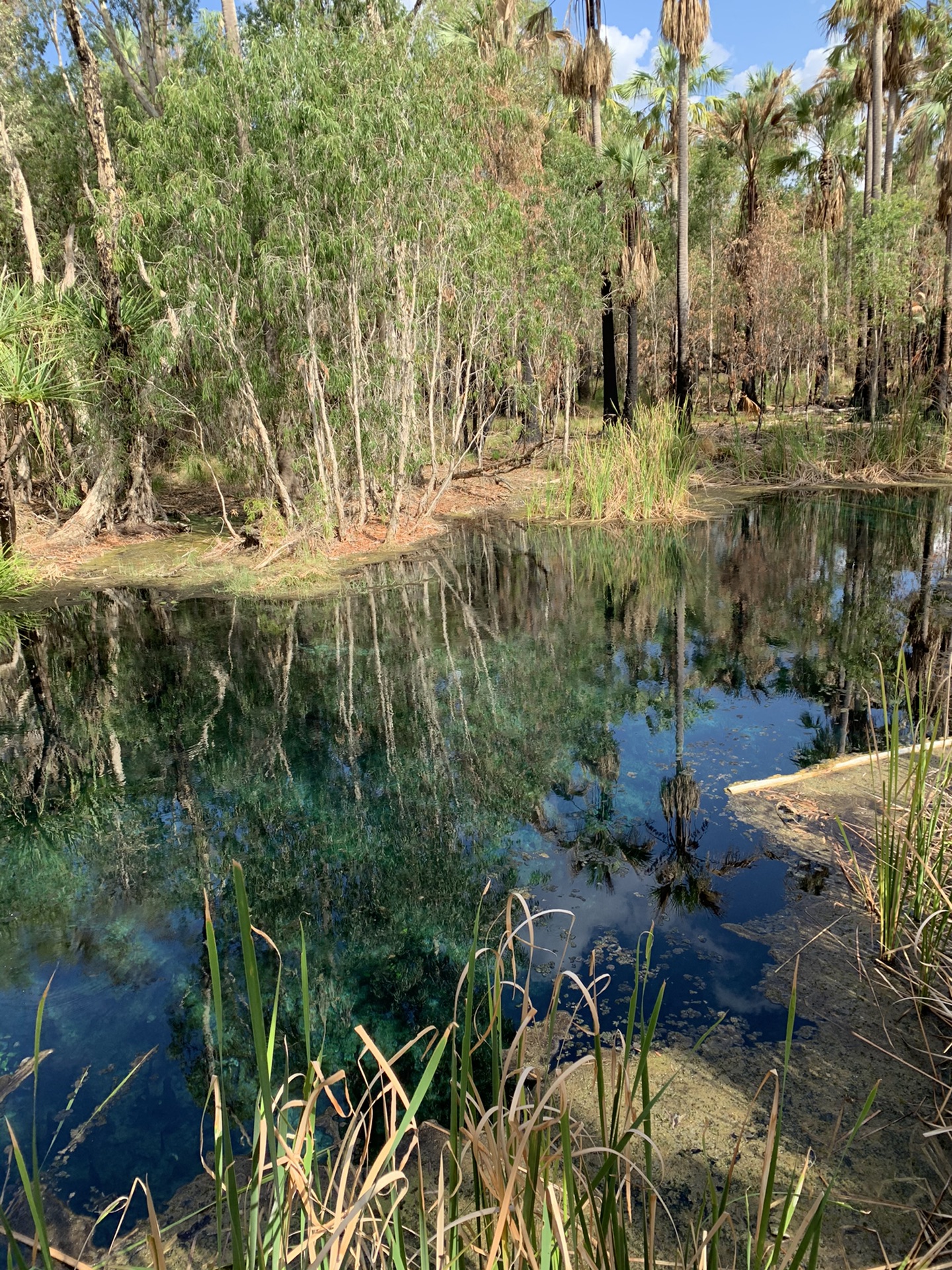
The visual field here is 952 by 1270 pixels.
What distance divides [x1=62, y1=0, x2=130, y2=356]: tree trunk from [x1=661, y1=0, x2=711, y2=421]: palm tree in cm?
875

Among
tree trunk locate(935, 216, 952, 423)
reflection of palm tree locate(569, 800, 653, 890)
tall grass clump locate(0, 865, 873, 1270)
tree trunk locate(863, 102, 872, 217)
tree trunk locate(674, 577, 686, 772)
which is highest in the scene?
tree trunk locate(863, 102, 872, 217)

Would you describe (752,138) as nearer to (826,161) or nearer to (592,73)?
(826,161)

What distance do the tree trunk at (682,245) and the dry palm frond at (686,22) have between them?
455 millimetres

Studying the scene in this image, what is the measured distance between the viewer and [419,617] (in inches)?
340

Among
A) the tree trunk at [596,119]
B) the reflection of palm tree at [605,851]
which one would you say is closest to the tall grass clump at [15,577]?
the reflection of palm tree at [605,851]

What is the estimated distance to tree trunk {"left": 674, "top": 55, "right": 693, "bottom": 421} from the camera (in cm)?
1694

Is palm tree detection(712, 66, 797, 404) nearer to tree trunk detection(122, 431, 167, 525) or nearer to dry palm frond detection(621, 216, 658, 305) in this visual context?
dry palm frond detection(621, 216, 658, 305)

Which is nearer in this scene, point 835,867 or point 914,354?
point 835,867

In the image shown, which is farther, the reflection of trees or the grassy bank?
the grassy bank

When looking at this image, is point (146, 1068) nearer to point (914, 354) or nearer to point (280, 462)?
point (280, 462)

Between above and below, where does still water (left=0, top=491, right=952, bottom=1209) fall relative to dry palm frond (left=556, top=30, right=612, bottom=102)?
below

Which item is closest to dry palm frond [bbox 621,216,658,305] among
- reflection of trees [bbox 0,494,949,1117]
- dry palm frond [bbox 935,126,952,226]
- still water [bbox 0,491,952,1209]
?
dry palm frond [bbox 935,126,952,226]

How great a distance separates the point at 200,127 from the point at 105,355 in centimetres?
377

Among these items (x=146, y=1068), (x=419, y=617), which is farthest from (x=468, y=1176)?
(x=419, y=617)
